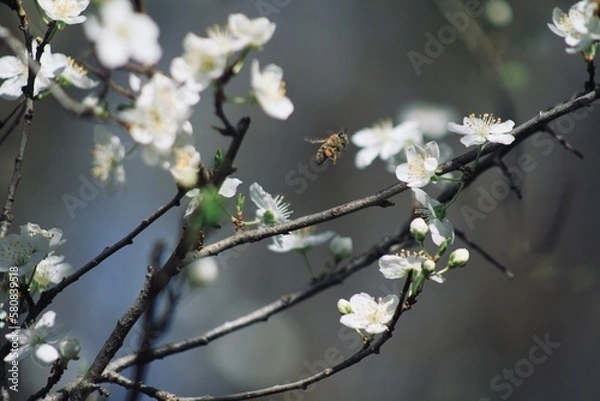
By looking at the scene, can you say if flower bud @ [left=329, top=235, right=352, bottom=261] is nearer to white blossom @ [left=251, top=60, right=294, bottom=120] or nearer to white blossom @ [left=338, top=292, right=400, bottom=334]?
white blossom @ [left=338, top=292, right=400, bottom=334]

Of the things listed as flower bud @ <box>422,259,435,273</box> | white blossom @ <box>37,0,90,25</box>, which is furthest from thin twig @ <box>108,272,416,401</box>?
white blossom @ <box>37,0,90,25</box>

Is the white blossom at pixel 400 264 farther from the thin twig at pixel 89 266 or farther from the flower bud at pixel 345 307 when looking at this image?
the thin twig at pixel 89 266

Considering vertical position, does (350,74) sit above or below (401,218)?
above

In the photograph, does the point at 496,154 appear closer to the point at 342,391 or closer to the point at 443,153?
the point at 443,153

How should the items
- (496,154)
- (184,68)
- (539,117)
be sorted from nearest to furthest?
(184,68), (539,117), (496,154)

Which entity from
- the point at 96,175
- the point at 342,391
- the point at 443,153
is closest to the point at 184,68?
the point at 96,175

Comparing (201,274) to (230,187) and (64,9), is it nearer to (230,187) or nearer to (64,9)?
(230,187)
